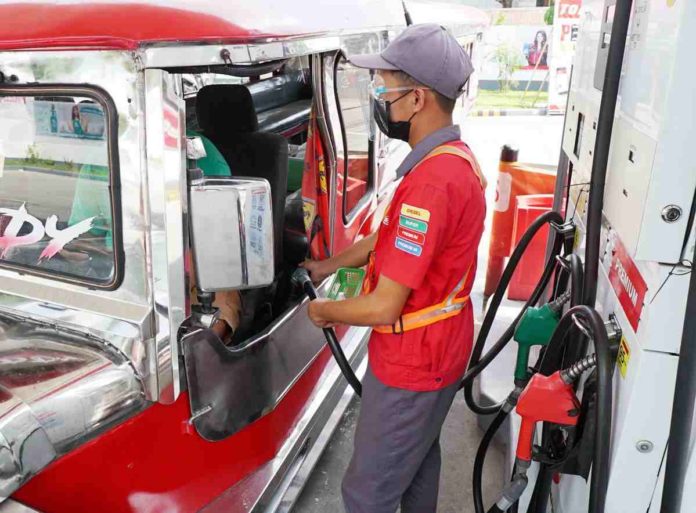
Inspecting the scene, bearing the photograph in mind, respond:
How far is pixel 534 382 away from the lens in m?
1.70

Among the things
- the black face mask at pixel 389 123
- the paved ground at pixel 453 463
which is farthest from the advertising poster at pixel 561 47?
the black face mask at pixel 389 123

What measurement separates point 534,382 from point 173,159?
113 cm

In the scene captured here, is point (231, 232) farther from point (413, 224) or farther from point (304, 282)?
point (304, 282)

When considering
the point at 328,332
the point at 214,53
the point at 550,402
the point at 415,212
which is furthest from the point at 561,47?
the point at 214,53

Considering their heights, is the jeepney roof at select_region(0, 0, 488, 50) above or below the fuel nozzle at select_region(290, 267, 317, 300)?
above

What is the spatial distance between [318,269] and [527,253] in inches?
91.1

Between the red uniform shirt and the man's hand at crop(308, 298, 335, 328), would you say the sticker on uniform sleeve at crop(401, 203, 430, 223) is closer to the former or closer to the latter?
the red uniform shirt

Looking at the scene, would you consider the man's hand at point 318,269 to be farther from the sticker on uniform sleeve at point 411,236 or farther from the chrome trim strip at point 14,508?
the chrome trim strip at point 14,508

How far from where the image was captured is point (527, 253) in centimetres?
432

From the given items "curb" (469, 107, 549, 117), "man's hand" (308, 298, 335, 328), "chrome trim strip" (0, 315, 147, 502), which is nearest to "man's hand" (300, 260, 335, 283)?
"man's hand" (308, 298, 335, 328)

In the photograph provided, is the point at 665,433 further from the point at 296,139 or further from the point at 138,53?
the point at 296,139

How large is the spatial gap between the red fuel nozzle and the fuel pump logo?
0.29 m

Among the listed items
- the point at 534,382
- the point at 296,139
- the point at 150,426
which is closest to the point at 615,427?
the point at 534,382

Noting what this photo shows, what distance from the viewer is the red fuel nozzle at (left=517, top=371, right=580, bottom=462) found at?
1667 mm
